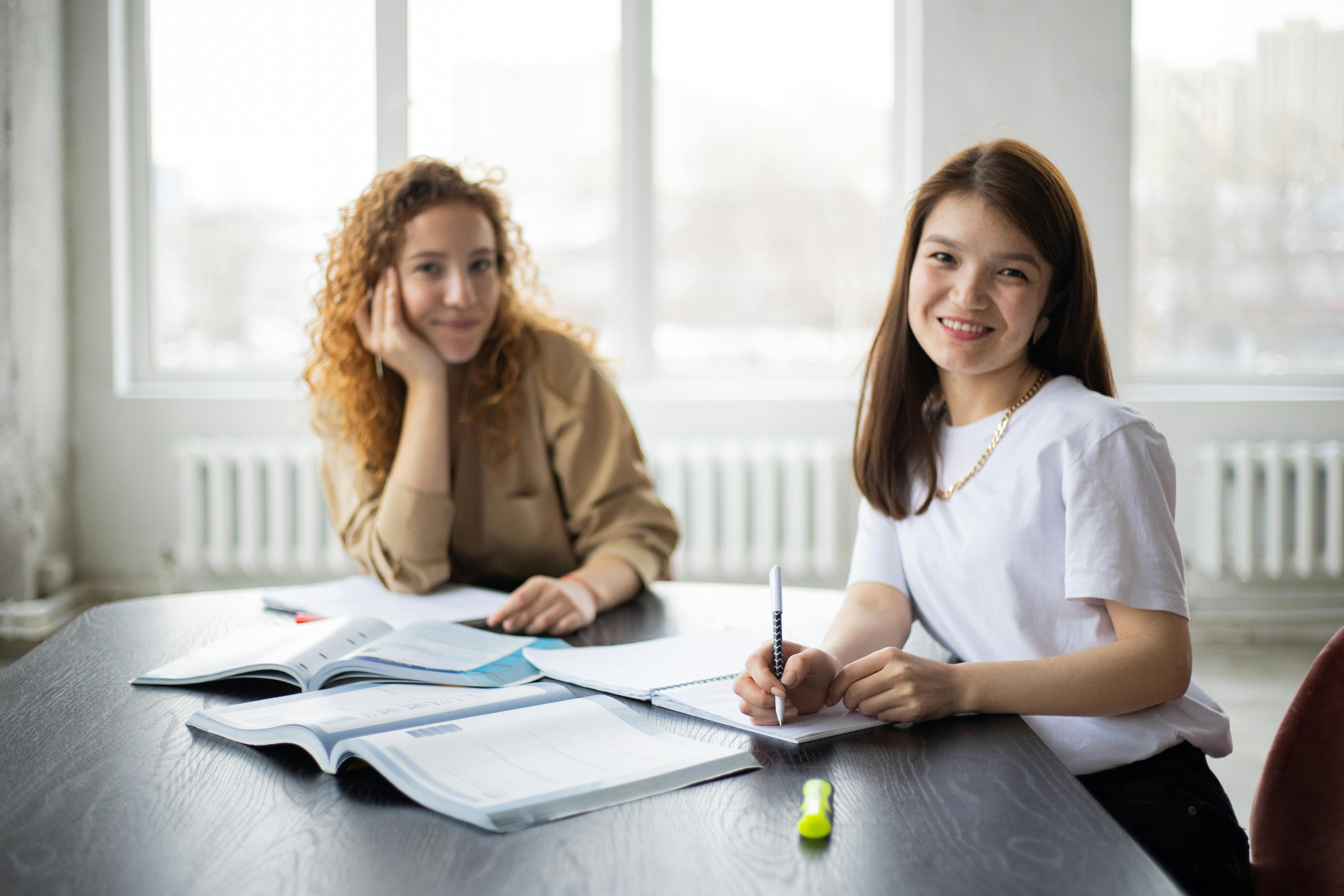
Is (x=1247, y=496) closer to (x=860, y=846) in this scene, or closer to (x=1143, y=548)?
(x=1143, y=548)

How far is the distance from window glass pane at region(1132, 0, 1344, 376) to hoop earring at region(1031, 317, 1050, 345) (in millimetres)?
2544

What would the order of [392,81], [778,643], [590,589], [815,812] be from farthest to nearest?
1. [392,81]
2. [590,589]
3. [778,643]
4. [815,812]

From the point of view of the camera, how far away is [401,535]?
1523 millimetres

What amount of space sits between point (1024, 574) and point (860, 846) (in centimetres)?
49

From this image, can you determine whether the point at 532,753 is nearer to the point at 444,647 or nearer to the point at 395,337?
the point at 444,647

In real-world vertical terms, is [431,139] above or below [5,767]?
above

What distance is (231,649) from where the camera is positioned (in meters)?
1.11

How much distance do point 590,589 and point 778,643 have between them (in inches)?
20.2

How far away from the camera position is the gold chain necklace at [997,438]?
3.80ft

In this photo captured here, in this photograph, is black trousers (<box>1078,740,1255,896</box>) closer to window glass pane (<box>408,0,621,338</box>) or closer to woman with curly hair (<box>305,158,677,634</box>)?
woman with curly hair (<box>305,158,677,634</box>)

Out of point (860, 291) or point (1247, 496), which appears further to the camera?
point (860, 291)

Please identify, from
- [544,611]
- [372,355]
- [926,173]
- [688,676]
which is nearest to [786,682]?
[688,676]

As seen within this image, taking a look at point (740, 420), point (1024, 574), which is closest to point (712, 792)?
point (1024, 574)

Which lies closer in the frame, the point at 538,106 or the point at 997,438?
the point at 997,438
